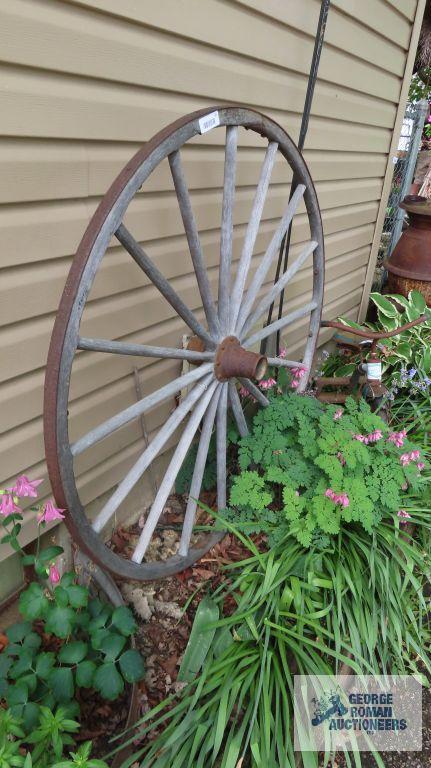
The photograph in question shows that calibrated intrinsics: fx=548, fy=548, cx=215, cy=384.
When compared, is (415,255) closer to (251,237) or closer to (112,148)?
(251,237)

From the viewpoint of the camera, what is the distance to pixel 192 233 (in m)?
1.51

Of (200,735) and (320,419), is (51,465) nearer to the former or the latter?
(200,735)

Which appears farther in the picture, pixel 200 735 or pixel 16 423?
pixel 16 423

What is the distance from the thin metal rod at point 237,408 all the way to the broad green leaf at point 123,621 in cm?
76

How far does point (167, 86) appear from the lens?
1.67 metres

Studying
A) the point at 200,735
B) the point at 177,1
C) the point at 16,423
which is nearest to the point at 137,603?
the point at 200,735

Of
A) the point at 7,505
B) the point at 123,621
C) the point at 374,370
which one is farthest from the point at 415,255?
the point at 7,505

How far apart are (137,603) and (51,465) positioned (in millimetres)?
862

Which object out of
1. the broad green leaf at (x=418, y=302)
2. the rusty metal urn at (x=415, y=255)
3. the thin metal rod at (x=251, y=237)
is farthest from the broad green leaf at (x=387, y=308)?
the thin metal rod at (x=251, y=237)

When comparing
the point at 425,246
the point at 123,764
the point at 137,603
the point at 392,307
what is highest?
the point at 425,246

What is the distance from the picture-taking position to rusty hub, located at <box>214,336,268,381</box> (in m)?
1.64

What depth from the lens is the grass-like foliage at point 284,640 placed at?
1422 millimetres

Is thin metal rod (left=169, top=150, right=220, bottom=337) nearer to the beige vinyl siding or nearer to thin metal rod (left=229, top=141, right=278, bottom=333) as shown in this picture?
thin metal rod (left=229, top=141, right=278, bottom=333)

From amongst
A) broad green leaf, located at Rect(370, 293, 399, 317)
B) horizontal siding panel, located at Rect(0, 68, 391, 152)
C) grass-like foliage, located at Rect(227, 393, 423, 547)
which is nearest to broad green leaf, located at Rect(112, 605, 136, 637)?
grass-like foliage, located at Rect(227, 393, 423, 547)
